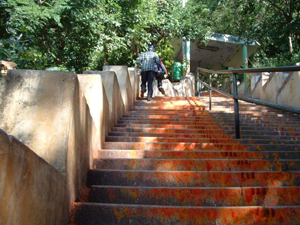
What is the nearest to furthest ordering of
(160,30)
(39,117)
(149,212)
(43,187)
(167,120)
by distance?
(43,187) < (149,212) < (39,117) < (167,120) < (160,30)

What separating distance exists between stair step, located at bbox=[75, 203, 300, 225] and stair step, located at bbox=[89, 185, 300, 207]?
25 centimetres

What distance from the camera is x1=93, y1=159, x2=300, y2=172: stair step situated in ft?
9.79

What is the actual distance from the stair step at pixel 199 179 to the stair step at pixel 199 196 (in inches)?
9.5

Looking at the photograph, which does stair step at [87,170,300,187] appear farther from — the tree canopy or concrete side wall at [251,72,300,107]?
the tree canopy

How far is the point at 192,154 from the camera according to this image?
3328 mm

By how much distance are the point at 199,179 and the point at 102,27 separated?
787 cm

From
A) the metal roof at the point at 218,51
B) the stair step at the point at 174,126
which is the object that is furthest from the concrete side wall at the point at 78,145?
the metal roof at the point at 218,51

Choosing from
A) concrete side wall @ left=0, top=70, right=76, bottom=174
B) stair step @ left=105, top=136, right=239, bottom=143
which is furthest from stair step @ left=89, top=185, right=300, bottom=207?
stair step @ left=105, top=136, right=239, bottom=143

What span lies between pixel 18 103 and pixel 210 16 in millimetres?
16954

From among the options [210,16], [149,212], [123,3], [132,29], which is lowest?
[149,212]

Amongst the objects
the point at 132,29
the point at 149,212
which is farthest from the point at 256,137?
the point at 132,29

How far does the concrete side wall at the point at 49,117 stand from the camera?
2.14m

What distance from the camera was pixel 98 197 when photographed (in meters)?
2.43

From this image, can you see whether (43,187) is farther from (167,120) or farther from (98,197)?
(167,120)
